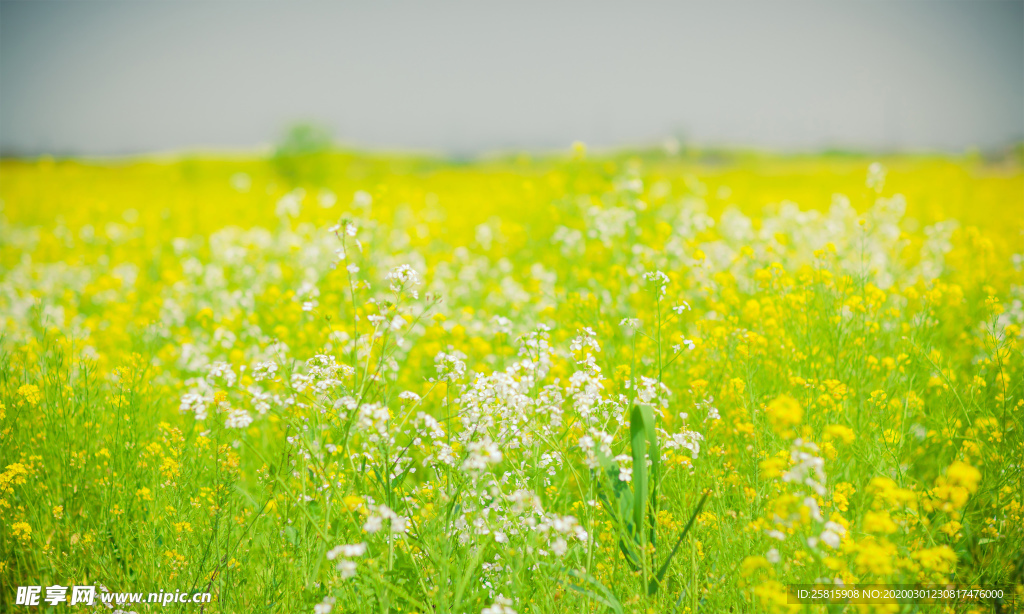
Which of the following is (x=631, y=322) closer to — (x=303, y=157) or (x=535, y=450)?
(x=535, y=450)

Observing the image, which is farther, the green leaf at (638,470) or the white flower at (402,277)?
the white flower at (402,277)

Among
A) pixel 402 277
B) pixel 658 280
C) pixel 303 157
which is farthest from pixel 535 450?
pixel 303 157

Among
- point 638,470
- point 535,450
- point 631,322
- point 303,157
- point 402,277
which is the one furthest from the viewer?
point 303,157

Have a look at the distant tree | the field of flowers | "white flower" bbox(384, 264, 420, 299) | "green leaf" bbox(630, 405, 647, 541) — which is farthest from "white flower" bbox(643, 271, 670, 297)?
the distant tree

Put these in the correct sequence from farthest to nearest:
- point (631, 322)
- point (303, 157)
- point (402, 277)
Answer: point (303, 157)
point (631, 322)
point (402, 277)

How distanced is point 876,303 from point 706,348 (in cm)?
110

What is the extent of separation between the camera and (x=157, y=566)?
7.91 ft

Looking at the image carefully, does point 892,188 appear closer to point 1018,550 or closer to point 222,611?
point 1018,550

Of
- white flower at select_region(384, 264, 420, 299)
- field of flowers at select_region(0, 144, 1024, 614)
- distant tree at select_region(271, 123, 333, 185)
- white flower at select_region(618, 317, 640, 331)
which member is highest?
distant tree at select_region(271, 123, 333, 185)

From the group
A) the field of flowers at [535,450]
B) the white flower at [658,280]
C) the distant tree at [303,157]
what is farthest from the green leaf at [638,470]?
the distant tree at [303,157]

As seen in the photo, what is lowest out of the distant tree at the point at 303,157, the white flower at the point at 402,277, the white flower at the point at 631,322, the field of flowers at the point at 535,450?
the field of flowers at the point at 535,450

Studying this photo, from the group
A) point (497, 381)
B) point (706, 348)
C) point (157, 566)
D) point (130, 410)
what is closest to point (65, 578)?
point (157, 566)

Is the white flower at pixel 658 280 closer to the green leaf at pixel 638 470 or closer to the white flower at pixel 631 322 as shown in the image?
the white flower at pixel 631 322

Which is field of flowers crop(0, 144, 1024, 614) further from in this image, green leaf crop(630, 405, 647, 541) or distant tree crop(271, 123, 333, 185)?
distant tree crop(271, 123, 333, 185)
